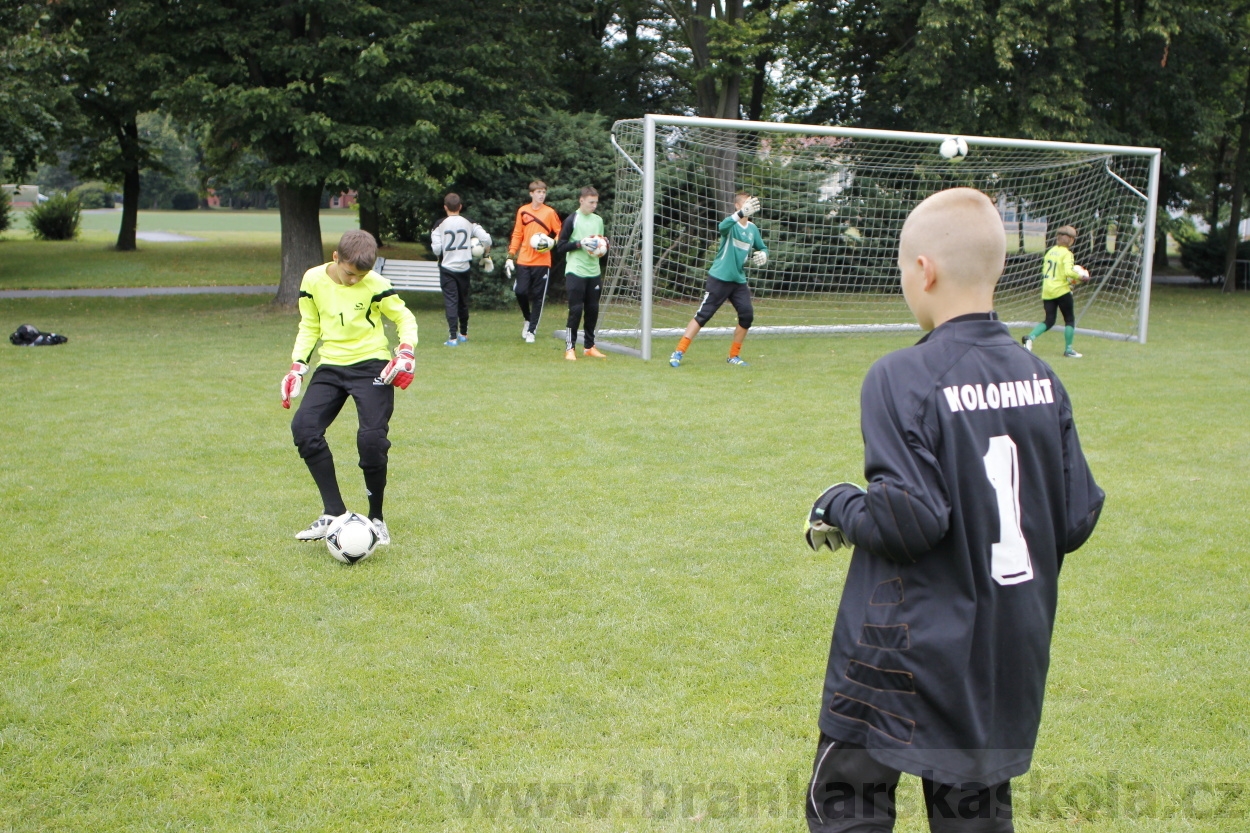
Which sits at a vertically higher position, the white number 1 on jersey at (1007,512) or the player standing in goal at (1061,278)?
the player standing in goal at (1061,278)

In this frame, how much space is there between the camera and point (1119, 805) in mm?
3369

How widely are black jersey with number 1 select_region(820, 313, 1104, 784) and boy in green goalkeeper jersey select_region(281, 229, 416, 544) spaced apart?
387cm

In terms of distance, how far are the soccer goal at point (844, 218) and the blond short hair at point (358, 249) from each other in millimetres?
10526

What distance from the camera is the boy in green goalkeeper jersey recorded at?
569 centimetres

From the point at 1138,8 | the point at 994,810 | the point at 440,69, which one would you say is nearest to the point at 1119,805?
the point at 994,810

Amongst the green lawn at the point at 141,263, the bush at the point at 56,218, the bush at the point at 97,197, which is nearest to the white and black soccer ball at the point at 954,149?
the green lawn at the point at 141,263

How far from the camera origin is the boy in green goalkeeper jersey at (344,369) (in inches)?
224

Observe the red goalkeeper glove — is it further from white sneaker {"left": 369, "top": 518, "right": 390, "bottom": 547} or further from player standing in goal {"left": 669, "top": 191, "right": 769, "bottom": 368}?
player standing in goal {"left": 669, "top": 191, "right": 769, "bottom": 368}

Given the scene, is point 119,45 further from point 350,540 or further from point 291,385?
point 350,540

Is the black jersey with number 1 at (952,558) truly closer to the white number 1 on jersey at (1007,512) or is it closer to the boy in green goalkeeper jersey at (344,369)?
the white number 1 on jersey at (1007,512)

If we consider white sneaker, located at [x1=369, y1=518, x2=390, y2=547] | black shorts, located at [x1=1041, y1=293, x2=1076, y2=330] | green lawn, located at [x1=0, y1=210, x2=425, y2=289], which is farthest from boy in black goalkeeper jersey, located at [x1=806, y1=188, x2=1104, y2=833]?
green lawn, located at [x1=0, y1=210, x2=425, y2=289]

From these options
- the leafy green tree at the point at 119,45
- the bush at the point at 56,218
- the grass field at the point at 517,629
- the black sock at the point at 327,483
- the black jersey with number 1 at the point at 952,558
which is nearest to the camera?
the black jersey with number 1 at the point at 952,558

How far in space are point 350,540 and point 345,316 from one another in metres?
1.25

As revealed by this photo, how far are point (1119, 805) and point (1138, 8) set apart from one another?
A: 2468 centimetres
